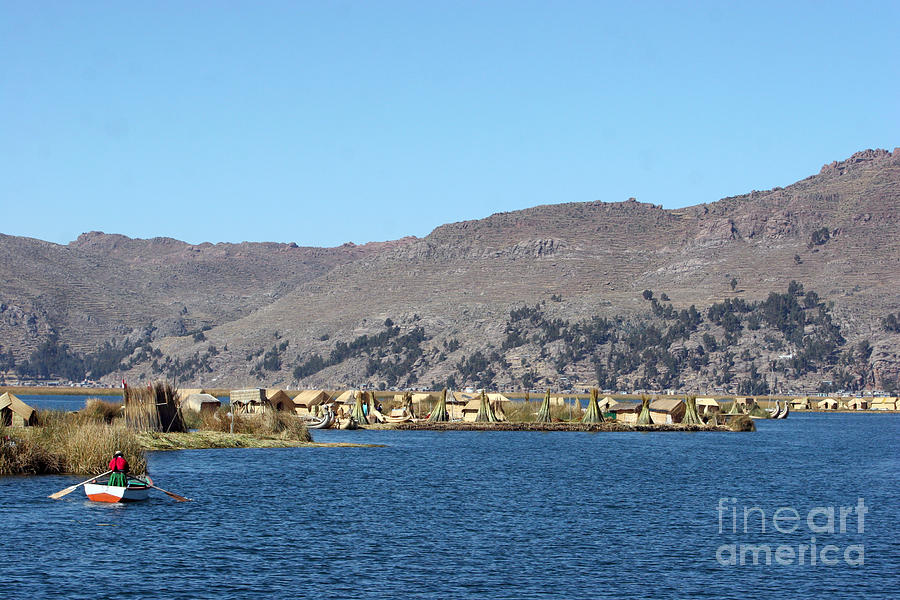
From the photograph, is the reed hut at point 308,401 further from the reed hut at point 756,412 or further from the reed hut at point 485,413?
the reed hut at point 756,412

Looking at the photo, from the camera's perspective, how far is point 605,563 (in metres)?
40.0

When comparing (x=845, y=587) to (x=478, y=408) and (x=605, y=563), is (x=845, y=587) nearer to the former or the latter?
(x=605, y=563)

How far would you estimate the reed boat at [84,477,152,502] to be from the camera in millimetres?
48594

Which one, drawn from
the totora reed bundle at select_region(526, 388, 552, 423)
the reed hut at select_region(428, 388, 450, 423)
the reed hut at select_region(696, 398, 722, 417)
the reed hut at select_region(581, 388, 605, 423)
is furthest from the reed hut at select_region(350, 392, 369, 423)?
the reed hut at select_region(696, 398, 722, 417)

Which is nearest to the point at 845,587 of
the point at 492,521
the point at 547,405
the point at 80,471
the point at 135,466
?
the point at 492,521

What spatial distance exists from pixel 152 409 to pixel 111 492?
2783 centimetres

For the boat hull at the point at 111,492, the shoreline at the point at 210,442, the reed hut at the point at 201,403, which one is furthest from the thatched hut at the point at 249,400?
the boat hull at the point at 111,492

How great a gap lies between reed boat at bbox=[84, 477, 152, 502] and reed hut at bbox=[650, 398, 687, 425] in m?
88.3

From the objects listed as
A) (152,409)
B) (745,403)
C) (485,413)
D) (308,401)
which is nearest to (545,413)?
(485,413)

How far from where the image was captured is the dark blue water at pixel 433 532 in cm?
3575

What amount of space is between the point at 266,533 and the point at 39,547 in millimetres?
8465

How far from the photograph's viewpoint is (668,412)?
13425 centimetres

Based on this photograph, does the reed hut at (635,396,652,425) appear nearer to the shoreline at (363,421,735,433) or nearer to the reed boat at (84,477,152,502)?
the shoreline at (363,421,735,433)

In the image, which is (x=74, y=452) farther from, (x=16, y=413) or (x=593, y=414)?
(x=593, y=414)
